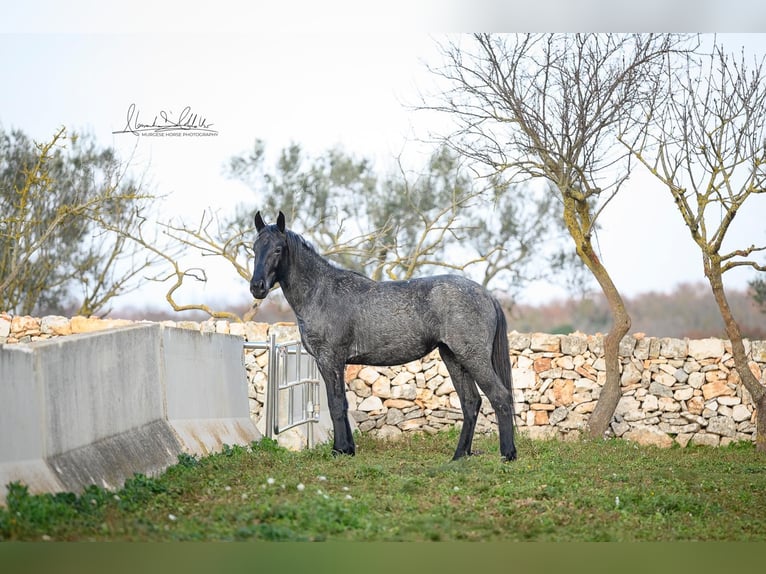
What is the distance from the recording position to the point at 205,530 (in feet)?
15.0

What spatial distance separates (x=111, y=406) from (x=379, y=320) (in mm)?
2974

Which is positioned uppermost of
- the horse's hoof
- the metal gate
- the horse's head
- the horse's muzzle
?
the horse's head

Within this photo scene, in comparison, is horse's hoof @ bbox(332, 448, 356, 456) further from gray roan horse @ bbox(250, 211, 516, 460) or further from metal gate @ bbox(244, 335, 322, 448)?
metal gate @ bbox(244, 335, 322, 448)

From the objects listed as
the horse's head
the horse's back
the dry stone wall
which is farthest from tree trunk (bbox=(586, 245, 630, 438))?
the horse's head

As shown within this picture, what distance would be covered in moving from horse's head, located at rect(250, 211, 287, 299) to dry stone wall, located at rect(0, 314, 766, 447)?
15.8 feet

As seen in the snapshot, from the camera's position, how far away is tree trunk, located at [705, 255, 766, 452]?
11898 mm

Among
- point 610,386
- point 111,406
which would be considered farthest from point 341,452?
point 610,386

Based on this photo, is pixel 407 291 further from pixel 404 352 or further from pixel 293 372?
pixel 293 372

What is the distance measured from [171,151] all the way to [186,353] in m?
15.6

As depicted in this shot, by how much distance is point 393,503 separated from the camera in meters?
5.61

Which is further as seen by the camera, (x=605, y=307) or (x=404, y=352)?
(x=605, y=307)

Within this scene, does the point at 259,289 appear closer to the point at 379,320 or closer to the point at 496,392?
the point at 379,320

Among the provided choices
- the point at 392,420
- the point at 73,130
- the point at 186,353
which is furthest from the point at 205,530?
the point at 73,130

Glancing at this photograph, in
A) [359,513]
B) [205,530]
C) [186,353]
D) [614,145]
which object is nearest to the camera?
[205,530]
